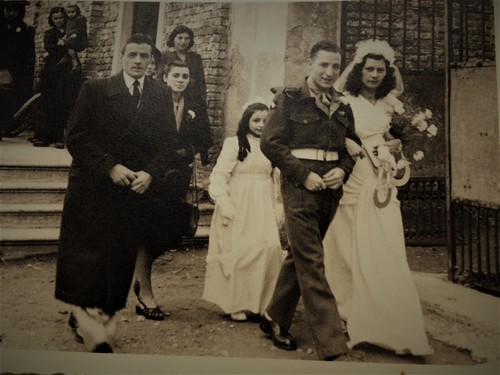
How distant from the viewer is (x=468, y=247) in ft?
11.6

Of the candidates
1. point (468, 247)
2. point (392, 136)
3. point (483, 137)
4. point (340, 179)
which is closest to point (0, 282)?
point (340, 179)

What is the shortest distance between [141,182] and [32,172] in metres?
0.86

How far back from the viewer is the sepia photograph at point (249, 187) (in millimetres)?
3236

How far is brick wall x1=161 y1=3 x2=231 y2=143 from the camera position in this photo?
358cm

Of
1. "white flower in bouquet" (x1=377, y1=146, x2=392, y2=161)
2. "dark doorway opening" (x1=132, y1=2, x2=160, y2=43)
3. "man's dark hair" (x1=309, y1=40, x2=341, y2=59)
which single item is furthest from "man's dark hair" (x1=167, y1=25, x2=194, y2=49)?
"white flower in bouquet" (x1=377, y1=146, x2=392, y2=161)

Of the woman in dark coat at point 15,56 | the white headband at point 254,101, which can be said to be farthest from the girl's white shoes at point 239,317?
the woman in dark coat at point 15,56

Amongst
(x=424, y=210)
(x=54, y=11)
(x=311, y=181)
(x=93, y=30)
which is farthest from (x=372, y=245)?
(x=54, y=11)

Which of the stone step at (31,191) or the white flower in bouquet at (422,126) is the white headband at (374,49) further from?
the stone step at (31,191)

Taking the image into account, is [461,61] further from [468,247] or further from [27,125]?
→ [27,125]

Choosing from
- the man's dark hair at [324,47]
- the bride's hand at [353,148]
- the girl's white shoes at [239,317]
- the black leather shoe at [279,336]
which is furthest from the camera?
the man's dark hair at [324,47]

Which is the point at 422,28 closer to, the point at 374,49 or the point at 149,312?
the point at 374,49

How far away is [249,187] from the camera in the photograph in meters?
3.41

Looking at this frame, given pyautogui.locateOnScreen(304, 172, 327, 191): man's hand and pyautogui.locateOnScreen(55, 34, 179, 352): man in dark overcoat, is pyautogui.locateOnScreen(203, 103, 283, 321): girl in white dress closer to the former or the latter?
pyautogui.locateOnScreen(304, 172, 327, 191): man's hand

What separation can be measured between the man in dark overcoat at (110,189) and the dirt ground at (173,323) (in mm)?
113
